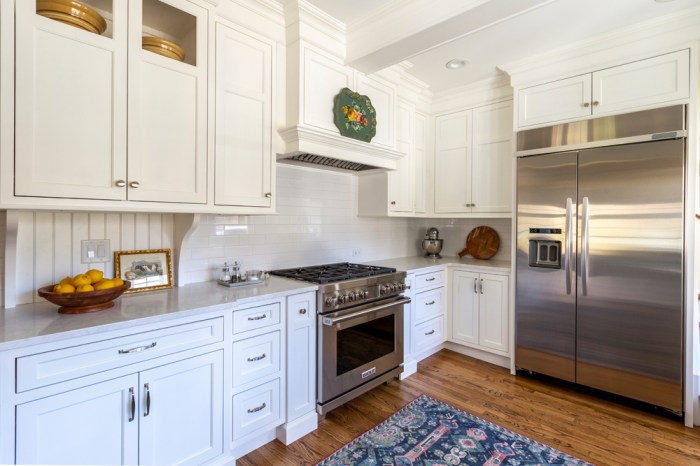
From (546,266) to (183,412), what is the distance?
277cm

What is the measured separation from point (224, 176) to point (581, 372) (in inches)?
118

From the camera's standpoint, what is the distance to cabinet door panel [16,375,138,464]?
1.22 metres

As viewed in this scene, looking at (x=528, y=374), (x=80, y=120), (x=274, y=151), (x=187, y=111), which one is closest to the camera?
(x=80, y=120)

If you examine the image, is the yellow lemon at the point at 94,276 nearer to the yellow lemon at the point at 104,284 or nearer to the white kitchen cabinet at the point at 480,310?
the yellow lemon at the point at 104,284

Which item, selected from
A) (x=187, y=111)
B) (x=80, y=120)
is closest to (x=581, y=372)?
(x=187, y=111)

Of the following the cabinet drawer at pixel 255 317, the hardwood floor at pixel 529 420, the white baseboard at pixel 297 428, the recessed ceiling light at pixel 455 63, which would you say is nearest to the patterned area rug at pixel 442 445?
the hardwood floor at pixel 529 420

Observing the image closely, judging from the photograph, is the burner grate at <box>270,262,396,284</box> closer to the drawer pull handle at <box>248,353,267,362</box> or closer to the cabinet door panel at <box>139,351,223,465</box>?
the drawer pull handle at <box>248,353,267,362</box>

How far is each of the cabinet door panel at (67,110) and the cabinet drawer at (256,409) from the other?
1.24 meters

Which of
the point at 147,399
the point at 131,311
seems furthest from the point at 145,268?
the point at 147,399

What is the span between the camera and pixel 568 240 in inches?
104

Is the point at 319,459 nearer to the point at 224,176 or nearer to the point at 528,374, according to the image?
the point at 224,176

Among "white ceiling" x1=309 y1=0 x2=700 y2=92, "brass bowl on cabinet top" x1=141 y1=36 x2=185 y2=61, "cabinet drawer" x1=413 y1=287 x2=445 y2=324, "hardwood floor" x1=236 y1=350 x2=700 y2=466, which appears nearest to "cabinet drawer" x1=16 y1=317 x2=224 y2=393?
"hardwood floor" x1=236 y1=350 x2=700 y2=466

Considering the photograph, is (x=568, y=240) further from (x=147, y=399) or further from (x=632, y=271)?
(x=147, y=399)

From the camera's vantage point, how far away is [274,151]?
7.40 ft
